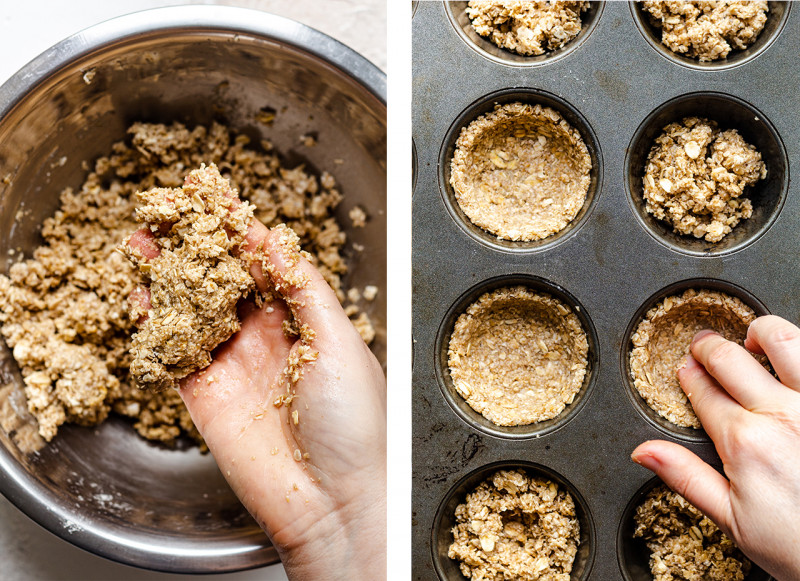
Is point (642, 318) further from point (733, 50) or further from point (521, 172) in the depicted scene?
point (733, 50)

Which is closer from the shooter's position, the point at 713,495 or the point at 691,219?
the point at 713,495

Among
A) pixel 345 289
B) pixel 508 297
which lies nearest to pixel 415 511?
pixel 508 297

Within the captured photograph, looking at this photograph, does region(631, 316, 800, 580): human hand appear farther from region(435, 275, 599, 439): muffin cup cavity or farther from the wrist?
the wrist

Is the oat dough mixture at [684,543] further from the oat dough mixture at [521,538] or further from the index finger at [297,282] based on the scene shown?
the index finger at [297,282]

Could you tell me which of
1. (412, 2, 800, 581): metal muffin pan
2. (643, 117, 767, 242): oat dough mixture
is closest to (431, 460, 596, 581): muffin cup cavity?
(412, 2, 800, 581): metal muffin pan

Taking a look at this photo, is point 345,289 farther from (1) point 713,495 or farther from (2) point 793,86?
(2) point 793,86

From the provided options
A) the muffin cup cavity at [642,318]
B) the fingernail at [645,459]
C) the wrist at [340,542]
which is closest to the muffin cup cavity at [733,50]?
the muffin cup cavity at [642,318]
